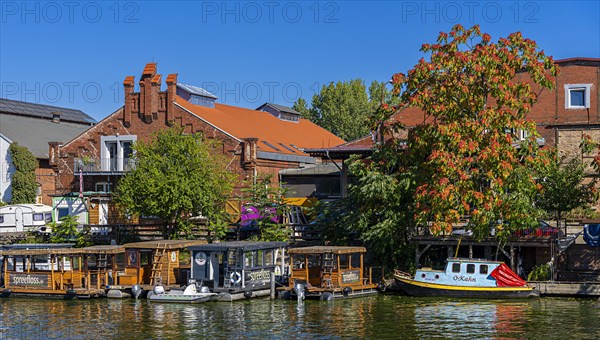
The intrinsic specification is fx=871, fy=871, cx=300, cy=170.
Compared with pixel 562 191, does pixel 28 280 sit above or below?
below

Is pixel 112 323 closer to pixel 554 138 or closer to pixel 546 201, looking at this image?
pixel 546 201

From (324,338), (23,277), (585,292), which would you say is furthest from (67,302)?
(585,292)

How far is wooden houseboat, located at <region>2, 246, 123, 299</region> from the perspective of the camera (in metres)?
46.8

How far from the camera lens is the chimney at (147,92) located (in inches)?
2645

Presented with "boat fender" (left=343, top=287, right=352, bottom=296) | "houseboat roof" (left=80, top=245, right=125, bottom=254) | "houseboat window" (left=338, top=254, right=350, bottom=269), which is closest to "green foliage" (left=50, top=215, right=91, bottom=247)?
"houseboat roof" (left=80, top=245, right=125, bottom=254)

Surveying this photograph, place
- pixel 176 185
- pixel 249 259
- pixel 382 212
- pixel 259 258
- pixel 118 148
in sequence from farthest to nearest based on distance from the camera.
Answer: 1. pixel 118 148
2. pixel 176 185
3. pixel 382 212
4. pixel 259 258
5. pixel 249 259

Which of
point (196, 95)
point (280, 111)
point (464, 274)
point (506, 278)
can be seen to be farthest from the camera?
point (280, 111)

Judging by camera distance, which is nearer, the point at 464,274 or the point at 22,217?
the point at 464,274

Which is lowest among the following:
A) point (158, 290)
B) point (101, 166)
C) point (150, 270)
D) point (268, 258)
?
point (158, 290)

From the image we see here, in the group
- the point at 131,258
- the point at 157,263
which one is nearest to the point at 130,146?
the point at 131,258

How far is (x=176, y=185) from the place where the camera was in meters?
56.2

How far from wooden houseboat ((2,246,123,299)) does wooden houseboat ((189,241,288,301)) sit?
5138 millimetres

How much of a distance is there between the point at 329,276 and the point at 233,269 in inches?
196

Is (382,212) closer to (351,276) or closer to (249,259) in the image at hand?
(351,276)
